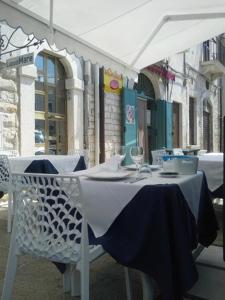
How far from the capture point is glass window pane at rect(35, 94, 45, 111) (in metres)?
6.21

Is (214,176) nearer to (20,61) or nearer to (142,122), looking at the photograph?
(20,61)

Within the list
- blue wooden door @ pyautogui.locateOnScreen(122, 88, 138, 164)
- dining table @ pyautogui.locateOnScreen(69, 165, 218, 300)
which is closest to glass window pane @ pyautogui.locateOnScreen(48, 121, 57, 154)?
blue wooden door @ pyautogui.locateOnScreen(122, 88, 138, 164)

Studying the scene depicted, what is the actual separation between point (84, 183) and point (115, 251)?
39 centimetres

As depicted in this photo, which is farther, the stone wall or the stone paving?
the stone wall

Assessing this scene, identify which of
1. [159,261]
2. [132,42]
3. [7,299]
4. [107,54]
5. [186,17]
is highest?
[186,17]

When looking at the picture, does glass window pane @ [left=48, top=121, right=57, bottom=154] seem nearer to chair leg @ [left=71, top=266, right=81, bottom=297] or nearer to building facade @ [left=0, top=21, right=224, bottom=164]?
building facade @ [left=0, top=21, right=224, bottom=164]

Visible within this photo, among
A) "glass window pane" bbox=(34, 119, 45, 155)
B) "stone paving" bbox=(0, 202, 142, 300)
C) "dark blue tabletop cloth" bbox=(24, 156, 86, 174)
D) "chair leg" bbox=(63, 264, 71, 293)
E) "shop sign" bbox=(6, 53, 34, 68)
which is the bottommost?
"stone paving" bbox=(0, 202, 142, 300)

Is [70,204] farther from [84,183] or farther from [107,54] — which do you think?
[107,54]

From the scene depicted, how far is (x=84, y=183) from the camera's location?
1.78 meters

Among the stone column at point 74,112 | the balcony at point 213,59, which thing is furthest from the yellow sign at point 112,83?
the balcony at point 213,59

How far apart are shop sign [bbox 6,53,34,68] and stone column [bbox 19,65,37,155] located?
64cm

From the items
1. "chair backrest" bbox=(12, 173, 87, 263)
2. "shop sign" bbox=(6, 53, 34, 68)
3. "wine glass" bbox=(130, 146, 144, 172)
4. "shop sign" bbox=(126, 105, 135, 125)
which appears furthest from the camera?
"shop sign" bbox=(126, 105, 135, 125)

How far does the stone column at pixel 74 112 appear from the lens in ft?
22.4

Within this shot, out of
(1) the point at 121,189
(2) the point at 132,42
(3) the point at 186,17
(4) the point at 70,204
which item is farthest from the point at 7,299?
(3) the point at 186,17
